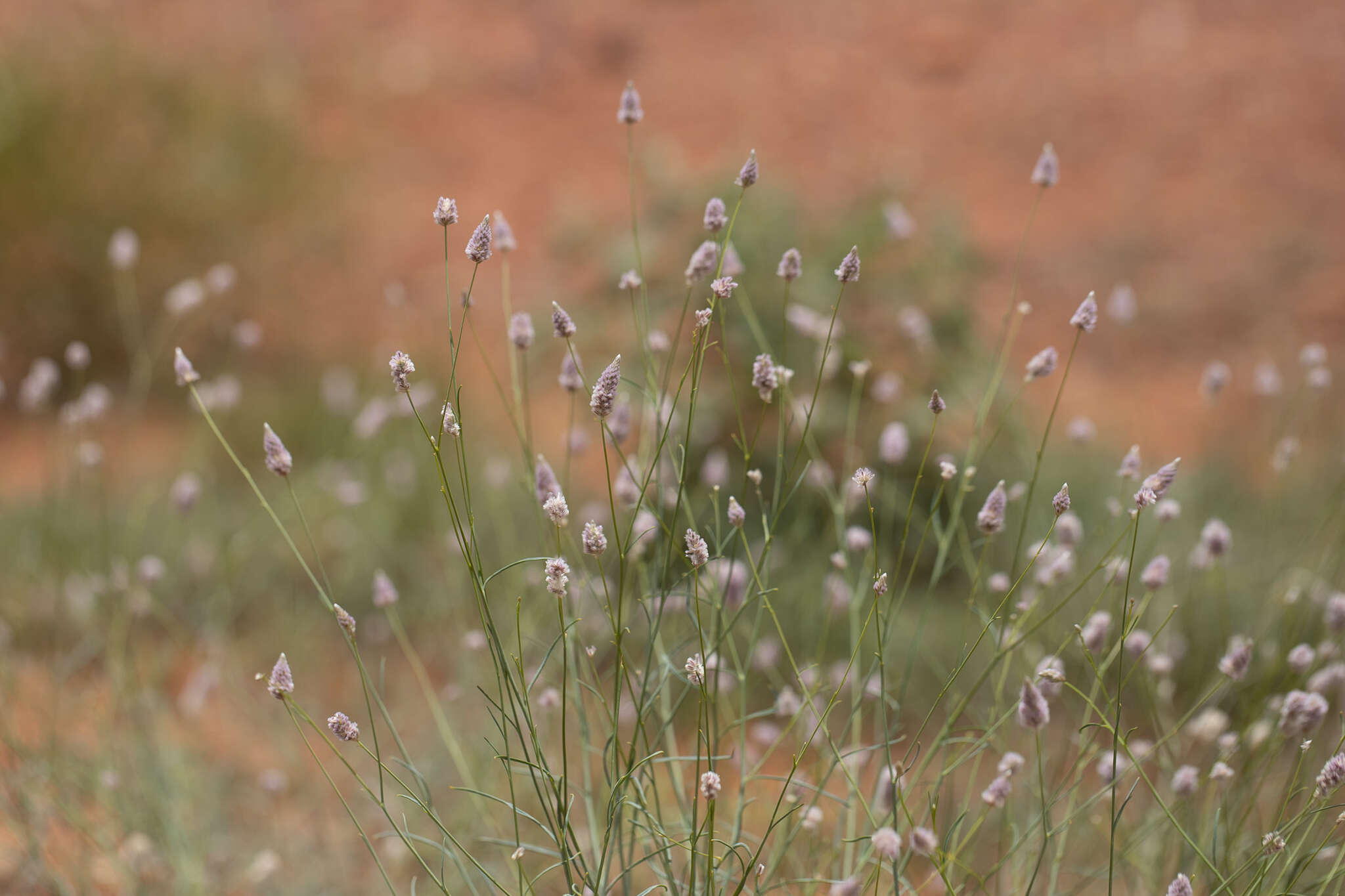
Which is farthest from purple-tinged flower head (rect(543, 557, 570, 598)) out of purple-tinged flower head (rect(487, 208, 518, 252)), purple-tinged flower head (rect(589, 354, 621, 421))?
purple-tinged flower head (rect(487, 208, 518, 252))

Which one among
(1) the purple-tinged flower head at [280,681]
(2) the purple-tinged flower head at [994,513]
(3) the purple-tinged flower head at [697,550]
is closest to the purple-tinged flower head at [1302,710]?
(2) the purple-tinged flower head at [994,513]

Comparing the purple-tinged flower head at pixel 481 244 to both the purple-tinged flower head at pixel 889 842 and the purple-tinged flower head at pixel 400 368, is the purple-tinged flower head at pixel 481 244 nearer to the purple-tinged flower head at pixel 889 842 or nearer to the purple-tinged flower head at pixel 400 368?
the purple-tinged flower head at pixel 400 368

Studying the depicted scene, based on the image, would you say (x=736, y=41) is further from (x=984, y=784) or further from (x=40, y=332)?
(x=984, y=784)

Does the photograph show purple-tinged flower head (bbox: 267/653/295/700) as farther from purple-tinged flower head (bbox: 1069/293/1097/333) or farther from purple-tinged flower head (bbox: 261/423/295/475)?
purple-tinged flower head (bbox: 1069/293/1097/333)

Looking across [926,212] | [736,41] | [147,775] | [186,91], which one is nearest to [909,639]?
[147,775]

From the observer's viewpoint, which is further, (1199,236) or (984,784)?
(1199,236)

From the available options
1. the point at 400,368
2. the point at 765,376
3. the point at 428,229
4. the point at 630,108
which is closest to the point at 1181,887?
the point at 765,376

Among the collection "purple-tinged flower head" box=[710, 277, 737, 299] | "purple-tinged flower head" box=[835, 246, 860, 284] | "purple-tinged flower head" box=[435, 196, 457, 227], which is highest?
"purple-tinged flower head" box=[435, 196, 457, 227]

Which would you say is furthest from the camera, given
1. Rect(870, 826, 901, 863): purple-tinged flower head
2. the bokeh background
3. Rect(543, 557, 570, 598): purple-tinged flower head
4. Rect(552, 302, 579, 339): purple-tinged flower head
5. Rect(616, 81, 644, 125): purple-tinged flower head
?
the bokeh background

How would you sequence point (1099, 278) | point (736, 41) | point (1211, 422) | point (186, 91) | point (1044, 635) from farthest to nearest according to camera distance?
point (736, 41)
point (1099, 278)
point (186, 91)
point (1211, 422)
point (1044, 635)
